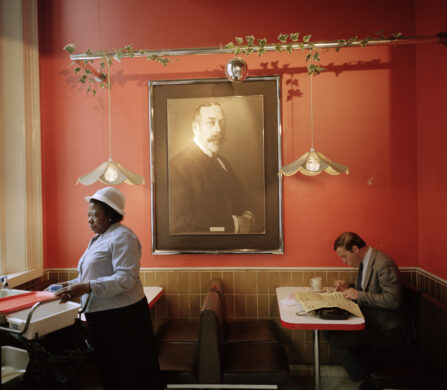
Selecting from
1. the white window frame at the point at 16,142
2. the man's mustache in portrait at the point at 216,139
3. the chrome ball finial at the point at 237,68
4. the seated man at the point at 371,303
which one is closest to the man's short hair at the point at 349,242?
the seated man at the point at 371,303

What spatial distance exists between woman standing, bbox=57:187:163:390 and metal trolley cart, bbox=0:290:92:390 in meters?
0.13

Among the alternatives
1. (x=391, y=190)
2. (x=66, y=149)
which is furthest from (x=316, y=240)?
(x=66, y=149)

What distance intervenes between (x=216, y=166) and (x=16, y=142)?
6.71ft

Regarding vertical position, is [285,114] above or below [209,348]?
above

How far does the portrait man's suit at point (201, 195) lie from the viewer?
3.56m

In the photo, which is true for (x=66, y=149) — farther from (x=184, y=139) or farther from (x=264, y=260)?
(x=264, y=260)

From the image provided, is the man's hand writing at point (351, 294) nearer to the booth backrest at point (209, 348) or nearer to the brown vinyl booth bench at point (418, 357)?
the brown vinyl booth bench at point (418, 357)

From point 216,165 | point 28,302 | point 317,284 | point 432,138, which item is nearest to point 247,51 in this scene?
point 216,165

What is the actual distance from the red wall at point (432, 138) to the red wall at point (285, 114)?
0.29 feet

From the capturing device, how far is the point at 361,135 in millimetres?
3486

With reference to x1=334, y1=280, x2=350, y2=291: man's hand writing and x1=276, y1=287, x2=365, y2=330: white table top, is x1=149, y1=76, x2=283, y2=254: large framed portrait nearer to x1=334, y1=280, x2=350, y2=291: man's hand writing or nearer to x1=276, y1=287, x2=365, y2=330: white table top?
x1=334, y1=280, x2=350, y2=291: man's hand writing

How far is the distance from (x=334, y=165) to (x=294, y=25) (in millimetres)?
1648

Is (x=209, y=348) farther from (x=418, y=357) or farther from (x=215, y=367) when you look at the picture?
(x=418, y=357)

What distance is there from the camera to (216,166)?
141 inches
